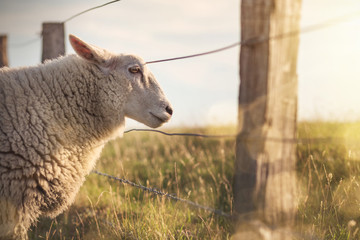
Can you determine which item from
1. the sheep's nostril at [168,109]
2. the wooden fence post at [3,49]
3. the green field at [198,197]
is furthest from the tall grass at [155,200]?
the wooden fence post at [3,49]

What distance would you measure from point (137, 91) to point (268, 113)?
5.22 ft

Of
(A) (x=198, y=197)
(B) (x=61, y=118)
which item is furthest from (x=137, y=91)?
(A) (x=198, y=197)

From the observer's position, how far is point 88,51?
2.67 meters

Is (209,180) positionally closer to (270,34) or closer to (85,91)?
(85,91)

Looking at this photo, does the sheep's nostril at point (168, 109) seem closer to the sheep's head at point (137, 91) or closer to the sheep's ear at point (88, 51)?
the sheep's head at point (137, 91)

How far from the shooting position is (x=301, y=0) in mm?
1543

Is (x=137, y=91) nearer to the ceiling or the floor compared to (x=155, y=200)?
nearer to the ceiling

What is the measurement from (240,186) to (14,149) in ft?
5.47

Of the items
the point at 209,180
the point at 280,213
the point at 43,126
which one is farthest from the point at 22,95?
the point at 209,180

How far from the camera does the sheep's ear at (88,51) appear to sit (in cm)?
257

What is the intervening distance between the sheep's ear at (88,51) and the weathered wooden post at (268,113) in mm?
1543

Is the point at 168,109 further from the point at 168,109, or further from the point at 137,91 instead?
the point at 137,91

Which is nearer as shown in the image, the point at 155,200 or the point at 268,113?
the point at 268,113

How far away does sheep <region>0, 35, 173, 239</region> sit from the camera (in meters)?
2.26
